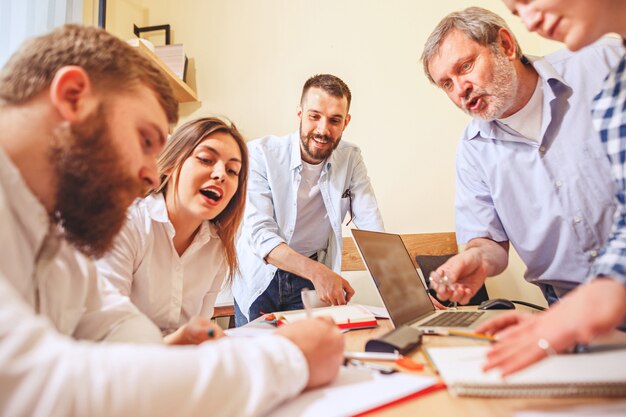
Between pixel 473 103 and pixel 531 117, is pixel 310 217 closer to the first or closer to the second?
pixel 473 103

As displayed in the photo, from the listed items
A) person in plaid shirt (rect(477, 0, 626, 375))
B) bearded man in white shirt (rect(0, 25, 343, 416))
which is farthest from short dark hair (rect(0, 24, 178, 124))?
person in plaid shirt (rect(477, 0, 626, 375))

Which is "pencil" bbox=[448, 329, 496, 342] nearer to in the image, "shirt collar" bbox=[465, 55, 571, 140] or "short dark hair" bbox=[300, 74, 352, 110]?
"shirt collar" bbox=[465, 55, 571, 140]

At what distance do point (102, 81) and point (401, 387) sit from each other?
0.61 m

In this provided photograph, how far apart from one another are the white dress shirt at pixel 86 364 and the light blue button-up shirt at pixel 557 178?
106 centimetres

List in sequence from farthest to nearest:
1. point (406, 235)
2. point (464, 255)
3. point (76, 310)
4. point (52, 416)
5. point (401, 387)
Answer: point (406, 235) < point (464, 255) < point (76, 310) < point (401, 387) < point (52, 416)

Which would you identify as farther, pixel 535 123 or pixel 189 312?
pixel 535 123

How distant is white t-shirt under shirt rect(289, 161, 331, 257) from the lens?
6.15 ft

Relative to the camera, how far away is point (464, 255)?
116 cm

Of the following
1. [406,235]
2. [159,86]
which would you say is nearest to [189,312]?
[159,86]

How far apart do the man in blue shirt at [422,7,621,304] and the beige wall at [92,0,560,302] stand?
0.98 m

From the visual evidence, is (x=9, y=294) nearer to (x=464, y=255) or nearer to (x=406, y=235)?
(x=464, y=255)

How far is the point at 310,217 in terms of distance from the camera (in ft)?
6.24

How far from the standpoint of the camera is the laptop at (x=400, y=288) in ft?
3.06

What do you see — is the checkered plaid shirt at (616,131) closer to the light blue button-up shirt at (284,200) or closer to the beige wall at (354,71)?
the light blue button-up shirt at (284,200)
